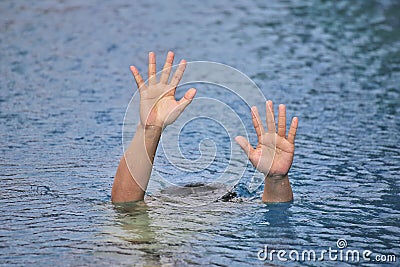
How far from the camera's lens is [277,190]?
5.34 meters

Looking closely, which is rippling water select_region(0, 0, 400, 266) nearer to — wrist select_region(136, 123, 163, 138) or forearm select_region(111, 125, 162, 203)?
forearm select_region(111, 125, 162, 203)

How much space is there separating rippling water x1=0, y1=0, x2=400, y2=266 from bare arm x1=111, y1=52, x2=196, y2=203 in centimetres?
22

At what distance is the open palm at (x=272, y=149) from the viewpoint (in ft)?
16.6

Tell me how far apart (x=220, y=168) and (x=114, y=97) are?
2.32 meters

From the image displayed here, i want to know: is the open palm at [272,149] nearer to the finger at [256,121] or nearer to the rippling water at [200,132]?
the finger at [256,121]

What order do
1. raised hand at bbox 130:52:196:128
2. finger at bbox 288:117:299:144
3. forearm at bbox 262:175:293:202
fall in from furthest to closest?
forearm at bbox 262:175:293:202
finger at bbox 288:117:299:144
raised hand at bbox 130:52:196:128

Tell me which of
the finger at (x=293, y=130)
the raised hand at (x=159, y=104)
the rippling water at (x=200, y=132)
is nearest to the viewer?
the rippling water at (x=200, y=132)

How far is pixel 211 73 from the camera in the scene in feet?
30.9

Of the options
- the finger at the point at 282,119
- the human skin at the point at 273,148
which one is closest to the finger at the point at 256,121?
the human skin at the point at 273,148

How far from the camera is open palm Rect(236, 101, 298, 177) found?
506 cm

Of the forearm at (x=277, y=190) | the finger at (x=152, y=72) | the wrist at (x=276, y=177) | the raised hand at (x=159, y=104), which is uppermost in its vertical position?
the finger at (x=152, y=72)

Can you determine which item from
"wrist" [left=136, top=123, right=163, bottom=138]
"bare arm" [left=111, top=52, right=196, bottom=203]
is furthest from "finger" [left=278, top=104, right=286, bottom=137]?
"wrist" [left=136, top=123, right=163, bottom=138]

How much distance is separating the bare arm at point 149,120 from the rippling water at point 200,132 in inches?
8.8

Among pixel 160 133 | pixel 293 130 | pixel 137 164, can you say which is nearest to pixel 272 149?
pixel 293 130
